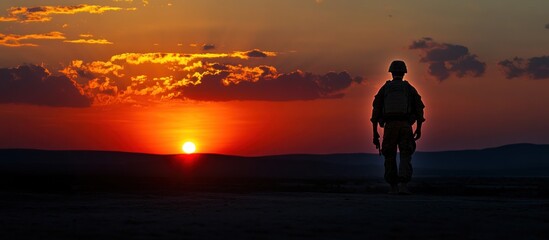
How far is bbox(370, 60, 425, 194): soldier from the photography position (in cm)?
1981

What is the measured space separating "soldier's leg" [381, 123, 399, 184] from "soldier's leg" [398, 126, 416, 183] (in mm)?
129

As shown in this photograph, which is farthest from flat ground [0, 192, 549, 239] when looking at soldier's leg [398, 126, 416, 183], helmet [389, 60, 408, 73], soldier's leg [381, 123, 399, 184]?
helmet [389, 60, 408, 73]

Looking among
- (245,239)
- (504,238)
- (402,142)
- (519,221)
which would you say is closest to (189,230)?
(245,239)

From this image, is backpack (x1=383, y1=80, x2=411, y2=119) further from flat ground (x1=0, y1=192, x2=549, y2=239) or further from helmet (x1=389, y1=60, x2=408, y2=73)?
flat ground (x1=0, y1=192, x2=549, y2=239)

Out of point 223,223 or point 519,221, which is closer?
point 223,223

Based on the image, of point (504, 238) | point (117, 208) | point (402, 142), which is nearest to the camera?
point (504, 238)

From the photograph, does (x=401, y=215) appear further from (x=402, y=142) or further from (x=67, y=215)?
(x=402, y=142)

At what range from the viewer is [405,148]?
19.9m

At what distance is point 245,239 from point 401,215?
3435 mm

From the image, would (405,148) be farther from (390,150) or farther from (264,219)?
(264,219)

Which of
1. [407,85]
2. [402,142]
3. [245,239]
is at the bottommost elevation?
[245,239]

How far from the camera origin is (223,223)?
10148 mm

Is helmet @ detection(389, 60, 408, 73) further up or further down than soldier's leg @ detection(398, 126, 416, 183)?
further up

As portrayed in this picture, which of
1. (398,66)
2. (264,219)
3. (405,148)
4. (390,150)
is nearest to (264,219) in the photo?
(264,219)
